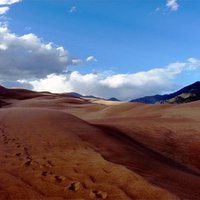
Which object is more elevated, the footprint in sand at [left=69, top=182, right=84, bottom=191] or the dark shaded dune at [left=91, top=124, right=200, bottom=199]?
the footprint in sand at [left=69, top=182, right=84, bottom=191]

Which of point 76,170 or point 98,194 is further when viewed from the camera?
point 76,170

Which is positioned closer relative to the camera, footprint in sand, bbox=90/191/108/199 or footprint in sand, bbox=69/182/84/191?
footprint in sand, bbox=90/191/108/199

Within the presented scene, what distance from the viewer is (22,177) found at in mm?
3150

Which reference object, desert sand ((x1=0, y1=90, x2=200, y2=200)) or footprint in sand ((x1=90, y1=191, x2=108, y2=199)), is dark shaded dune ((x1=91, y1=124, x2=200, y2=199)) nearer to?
desert sand ((x1=0, y1=90, x2=200, y2=200))

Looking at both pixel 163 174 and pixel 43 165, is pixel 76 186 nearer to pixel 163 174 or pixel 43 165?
pixel 43 165

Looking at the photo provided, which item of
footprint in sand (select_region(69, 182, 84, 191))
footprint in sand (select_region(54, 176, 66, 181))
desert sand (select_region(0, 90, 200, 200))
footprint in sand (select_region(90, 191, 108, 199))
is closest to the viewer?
footprint in sand (select_region(90, 191, 108, 199))

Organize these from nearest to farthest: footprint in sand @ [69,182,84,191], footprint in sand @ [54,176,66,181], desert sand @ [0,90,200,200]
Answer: desert sand @ [0,90,200,200]
footprint in sand @ [69,182,84,191]
footprint in sand @ [54,176,66,181]

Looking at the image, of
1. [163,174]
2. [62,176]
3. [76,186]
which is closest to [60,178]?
[62,176]

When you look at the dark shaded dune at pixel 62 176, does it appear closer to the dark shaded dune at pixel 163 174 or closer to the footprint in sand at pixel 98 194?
the footprint in sand at pixel 98 194

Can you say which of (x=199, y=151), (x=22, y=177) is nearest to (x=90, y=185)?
(x=22, y=177)

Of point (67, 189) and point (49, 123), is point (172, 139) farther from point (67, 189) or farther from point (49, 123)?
point (67, 189)

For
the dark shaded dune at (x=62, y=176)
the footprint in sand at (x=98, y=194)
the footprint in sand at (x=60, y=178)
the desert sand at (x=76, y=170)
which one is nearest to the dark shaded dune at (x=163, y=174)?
the desert sand at (x=76, y=170)

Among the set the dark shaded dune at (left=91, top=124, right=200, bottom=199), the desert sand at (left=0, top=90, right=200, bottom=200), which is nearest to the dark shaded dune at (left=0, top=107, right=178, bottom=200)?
the desert sand at (left=0, top=90, right=200, bottom=200)

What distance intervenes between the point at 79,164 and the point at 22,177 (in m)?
1.24
